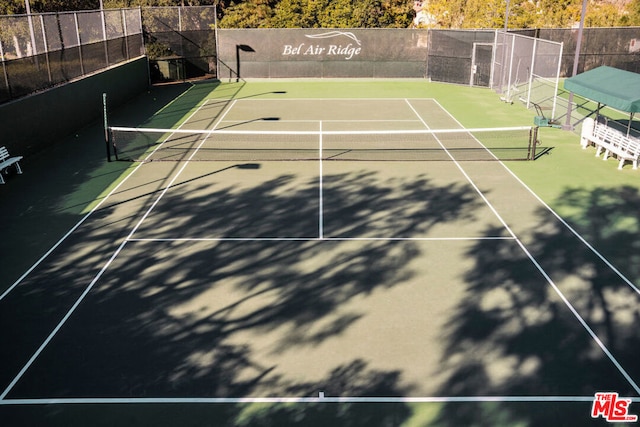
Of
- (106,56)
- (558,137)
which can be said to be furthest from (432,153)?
(106,56)

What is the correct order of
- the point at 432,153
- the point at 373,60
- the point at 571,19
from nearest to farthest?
the point at 432,153 → the point at 373,60 → the point at 571,19

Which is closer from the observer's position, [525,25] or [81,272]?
[81,272]

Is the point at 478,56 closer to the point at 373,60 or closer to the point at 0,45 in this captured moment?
the point at 373,60

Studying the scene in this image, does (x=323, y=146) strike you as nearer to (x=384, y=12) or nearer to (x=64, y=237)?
(x=64, y=237)

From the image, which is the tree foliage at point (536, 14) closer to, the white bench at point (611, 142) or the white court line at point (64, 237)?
the white bench at point (611, 142)

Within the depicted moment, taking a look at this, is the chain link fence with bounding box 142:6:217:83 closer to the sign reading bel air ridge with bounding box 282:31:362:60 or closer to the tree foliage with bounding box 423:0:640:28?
the sign reading bel air ridge with bounding box 282:31:362:60

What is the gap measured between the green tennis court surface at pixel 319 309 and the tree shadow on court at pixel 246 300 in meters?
0.04

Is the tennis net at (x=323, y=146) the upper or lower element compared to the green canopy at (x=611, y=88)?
lower

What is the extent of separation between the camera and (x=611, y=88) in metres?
→ 18.5

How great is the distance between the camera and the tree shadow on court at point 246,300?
8398mm

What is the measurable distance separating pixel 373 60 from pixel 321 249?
2558 cm

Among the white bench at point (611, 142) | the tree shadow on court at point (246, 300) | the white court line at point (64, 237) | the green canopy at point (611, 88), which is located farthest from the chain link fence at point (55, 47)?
the white bench at point (611, 142)

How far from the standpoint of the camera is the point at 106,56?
1076 inches

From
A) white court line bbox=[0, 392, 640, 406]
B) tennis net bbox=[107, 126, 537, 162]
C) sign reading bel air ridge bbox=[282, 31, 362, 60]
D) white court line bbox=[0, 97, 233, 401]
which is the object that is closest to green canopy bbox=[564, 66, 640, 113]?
tennis net bbox=[107, 126, 537, 162]
